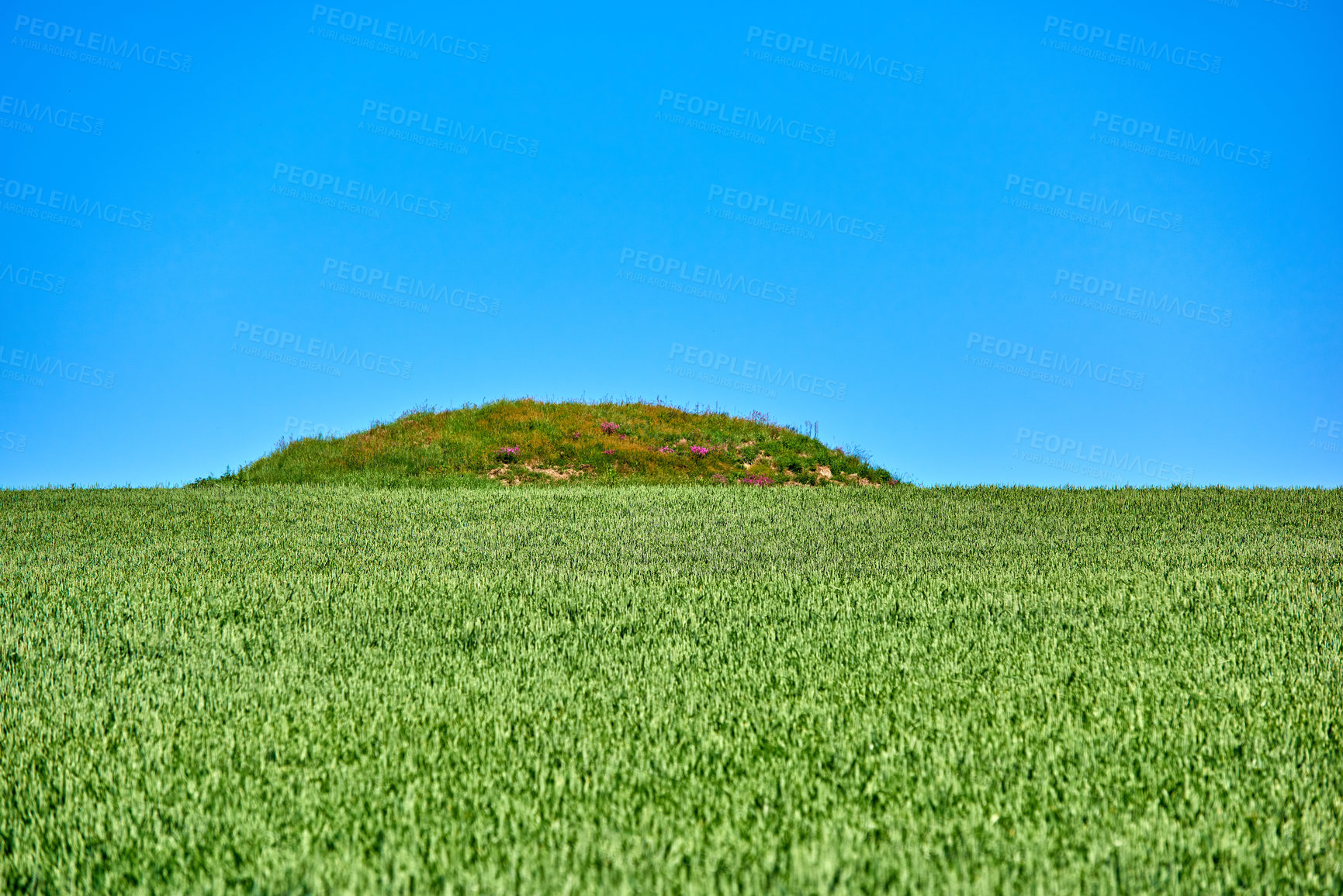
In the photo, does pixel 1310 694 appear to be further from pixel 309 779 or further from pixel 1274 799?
pixel 309 779

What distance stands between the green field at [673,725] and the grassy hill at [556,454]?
10.8m

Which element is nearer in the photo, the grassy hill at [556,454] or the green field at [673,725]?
the green field at [673,725]

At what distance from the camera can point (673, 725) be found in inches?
161

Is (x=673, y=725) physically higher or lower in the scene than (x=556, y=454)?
lower

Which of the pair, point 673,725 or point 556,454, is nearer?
point 673,725

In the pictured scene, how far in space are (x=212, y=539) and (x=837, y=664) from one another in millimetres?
9258

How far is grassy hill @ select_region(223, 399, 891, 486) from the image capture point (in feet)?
65.4

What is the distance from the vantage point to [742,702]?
445 centimetres

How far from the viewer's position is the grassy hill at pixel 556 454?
19.9 m

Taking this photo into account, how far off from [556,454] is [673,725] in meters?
17.2

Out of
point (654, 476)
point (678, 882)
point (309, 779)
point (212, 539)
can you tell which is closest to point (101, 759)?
point (309, 779)

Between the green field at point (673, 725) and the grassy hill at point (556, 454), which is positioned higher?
the grassy hill at point (556, 454)

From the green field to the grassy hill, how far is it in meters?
10.8

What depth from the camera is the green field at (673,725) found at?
117 inches
